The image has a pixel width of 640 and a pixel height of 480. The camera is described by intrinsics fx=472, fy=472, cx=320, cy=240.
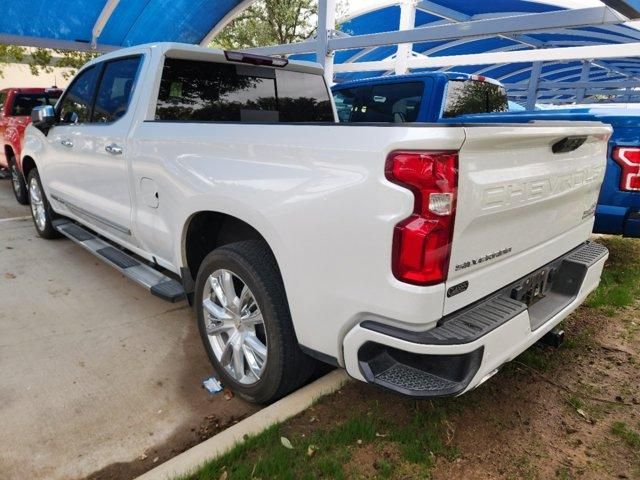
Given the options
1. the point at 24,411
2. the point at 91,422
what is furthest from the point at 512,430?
the point at 24,411

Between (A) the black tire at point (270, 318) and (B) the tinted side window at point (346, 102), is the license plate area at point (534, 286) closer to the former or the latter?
(A) the black tire at point (270, 318)

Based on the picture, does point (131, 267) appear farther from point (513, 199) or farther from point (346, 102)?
point (346, 102)

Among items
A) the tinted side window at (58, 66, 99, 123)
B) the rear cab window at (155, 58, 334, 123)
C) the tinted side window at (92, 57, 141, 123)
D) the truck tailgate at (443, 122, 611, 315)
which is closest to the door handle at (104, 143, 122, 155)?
the tinted side window at (92, 57, 141, 123)

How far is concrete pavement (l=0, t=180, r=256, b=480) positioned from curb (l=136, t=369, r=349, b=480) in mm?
185

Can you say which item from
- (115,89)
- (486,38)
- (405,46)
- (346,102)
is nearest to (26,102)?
(346,102)

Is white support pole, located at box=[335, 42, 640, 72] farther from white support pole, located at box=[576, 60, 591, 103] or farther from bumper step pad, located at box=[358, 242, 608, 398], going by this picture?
white support pole, located at box=[576, 60, 591, 103]

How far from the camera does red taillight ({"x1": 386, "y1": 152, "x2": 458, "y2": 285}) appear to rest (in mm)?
1711

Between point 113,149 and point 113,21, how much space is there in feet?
38.5

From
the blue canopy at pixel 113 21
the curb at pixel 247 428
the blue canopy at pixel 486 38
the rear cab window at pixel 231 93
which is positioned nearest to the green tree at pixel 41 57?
the blue canopy at pixel 113 21

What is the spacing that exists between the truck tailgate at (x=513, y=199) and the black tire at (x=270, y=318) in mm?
851

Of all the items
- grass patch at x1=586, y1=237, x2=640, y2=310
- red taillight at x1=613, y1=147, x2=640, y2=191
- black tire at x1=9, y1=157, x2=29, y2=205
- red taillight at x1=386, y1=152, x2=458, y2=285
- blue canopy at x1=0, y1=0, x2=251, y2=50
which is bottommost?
grass patch at x1=586, y1=237, x2=640, y2=310

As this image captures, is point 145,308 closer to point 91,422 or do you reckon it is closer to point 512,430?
point 91,422

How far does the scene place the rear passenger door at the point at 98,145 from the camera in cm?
346

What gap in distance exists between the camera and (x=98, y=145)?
370cm
